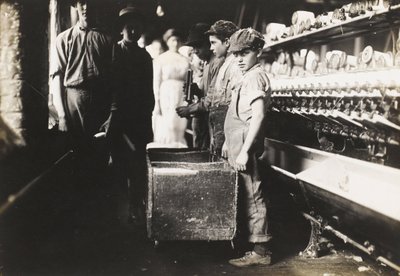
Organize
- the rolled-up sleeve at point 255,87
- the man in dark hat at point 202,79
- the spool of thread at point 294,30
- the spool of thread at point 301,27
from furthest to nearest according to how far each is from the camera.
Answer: the spool of thread at point 294,30 < the spool of thread at point 301,27 < the man in dark hat at point 202,79 < the rolled-up sleeve at point 255,87

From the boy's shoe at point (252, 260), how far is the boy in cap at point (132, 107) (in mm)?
1086

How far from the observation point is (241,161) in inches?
109

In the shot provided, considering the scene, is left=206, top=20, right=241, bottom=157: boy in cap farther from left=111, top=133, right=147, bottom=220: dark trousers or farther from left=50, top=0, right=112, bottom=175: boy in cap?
left=50, top=0, right=112, bottom=175: boy in cap

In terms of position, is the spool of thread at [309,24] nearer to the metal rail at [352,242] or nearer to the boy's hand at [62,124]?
the metal rail at [352,242]

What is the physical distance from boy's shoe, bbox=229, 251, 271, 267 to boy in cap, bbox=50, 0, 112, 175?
5.79ft

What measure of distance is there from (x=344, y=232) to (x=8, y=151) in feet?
7.27

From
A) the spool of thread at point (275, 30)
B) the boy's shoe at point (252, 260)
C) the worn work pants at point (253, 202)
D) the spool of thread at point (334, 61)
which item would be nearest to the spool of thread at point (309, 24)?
the spool of thread at point (334, 61)

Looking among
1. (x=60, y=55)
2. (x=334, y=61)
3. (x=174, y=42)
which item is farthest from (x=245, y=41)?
(x=174, y=42)

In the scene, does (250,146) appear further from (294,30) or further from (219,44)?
(294,30)

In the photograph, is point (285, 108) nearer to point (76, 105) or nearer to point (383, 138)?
point (383, 138)

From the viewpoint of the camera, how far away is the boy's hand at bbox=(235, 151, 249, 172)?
2.75 metres

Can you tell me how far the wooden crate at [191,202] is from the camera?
2.70 m

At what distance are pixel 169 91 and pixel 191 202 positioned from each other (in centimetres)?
376

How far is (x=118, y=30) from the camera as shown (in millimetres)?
4113
